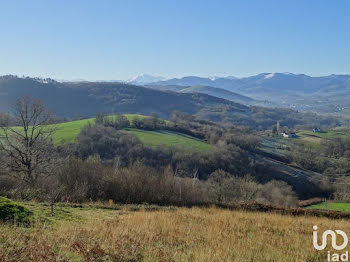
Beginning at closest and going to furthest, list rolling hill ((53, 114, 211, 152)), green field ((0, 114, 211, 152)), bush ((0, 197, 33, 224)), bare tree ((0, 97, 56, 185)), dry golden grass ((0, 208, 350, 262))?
dry golden grass ((0, 208, 350, 262))
bush ((0, 197, 33, 224))
bare tree ((0, 97, 56, 185))
green field ((0, 114, 211, 152))
rolling hill ((53, 114, 211, 152))

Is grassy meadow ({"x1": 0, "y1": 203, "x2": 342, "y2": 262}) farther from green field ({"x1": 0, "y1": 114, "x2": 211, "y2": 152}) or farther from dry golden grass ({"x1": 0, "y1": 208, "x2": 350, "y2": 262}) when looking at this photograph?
green field ({"x1": 0, "y1": 114, "x2": 211, "y2": 152})

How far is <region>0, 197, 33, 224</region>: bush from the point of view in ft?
23.4

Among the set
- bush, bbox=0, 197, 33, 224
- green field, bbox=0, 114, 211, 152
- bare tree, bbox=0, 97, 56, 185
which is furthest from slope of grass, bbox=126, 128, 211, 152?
bush, bbox=0, 197, 33, 224

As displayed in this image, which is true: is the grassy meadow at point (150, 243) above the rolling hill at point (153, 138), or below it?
above

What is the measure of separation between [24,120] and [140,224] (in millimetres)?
19999

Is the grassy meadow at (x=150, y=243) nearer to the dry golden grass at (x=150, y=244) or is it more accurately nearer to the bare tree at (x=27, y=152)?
the dry golden grass at (x=150, y=244)

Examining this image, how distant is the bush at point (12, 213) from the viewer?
23.4 ft

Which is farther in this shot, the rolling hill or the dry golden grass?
the rolling hill

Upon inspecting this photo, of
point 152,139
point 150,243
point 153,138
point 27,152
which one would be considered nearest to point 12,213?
point 150,243

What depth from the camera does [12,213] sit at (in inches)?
292

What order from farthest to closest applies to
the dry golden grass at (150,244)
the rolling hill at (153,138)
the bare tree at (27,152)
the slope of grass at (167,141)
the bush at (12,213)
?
the slope of grass at (167,141), the rolling hill at (153,138), the bare tree at (27,152), the bush at (12,213), the dry golden grass at (150,244)

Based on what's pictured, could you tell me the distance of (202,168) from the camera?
58.8 meters

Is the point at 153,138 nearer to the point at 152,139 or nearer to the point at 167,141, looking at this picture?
the point at 152,139

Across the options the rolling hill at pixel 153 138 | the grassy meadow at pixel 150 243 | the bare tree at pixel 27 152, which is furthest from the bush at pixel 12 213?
the rolling hill at pixel 153 138
